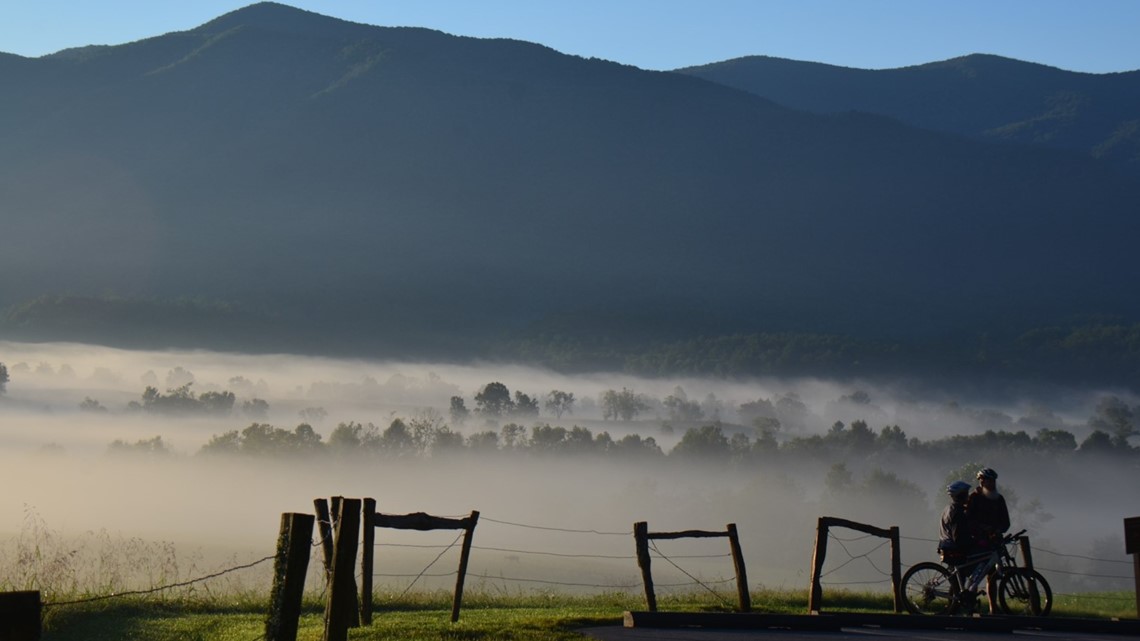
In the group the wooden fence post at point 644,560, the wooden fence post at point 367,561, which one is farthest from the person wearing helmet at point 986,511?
the wooden fence post at point 367,561

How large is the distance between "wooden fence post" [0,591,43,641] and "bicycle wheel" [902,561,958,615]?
15121 mm

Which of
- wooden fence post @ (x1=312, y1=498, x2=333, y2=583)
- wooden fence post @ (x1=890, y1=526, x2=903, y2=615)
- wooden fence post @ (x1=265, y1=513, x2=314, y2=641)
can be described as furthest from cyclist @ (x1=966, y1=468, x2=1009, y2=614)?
wooden fence post @ (x1=265, y1=513, x2=314, y2=641)

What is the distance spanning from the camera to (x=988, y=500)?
24031 millimetres

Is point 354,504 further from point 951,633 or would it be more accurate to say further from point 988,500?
point 988,500

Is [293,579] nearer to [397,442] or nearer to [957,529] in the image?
[957,529]

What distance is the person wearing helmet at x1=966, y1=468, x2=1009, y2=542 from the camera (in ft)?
78.4

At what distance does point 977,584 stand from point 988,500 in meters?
1.39

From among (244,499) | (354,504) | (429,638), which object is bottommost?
(429,638)

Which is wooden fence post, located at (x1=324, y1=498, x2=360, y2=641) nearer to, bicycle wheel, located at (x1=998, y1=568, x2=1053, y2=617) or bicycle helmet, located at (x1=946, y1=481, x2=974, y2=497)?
bicycle helmet, located at (x1=946, y1=481, x2=974, y2=497)

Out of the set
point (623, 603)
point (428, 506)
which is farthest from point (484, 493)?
point (623, 603)

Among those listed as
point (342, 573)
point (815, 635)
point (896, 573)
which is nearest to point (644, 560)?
point (815, 635)

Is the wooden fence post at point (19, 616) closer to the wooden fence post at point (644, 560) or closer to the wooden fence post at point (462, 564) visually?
the wooden fence post at point (462, 564)

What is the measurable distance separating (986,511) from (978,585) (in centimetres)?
119

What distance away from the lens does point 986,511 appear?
24.0 m
